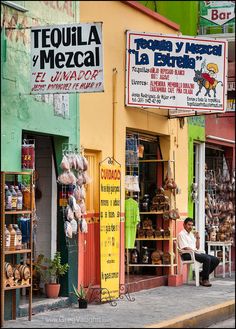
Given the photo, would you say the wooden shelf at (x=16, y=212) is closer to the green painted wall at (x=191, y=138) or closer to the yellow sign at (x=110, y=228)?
the yellow sign at (x=110, y=228)

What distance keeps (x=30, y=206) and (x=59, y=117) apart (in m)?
1.80

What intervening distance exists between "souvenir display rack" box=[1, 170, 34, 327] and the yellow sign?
2366 millimetres

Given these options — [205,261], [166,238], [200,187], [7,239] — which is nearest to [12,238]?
[7,239]

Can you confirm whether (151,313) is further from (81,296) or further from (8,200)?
(8,200)

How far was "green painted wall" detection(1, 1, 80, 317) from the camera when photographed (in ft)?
38.0

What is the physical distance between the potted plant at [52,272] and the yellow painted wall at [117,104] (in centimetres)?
196

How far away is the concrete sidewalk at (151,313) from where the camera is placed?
456 inches

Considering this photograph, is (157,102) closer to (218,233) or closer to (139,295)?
(139,295)

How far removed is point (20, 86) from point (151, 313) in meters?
3.87

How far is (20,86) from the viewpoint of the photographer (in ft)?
39.1

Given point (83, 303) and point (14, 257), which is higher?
point (14, 257)

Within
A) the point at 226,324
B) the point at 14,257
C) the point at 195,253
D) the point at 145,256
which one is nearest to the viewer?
the point at 14,257

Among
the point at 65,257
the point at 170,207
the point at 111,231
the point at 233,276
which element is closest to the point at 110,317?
the point at 65,257

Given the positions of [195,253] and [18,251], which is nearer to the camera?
[18,251]
